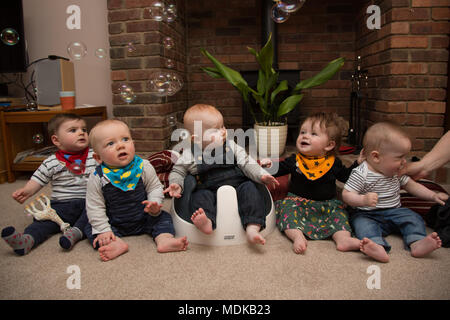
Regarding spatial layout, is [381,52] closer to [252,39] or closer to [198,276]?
[252,39]

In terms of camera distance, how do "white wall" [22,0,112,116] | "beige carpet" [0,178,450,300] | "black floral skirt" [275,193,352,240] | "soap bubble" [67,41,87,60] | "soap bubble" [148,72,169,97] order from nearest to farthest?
"beige carpet" [0,178,450,300] < "black floral skirt" [275,193,352,240] < "soap bubble" [148,72,169,97] < "soap bubble" [67,41,87,60] < "white wall" [22,0,112,116]

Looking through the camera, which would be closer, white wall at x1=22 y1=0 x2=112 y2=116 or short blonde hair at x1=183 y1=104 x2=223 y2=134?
short blonde hair at x1=183 y1=104 x2=223 y2=134

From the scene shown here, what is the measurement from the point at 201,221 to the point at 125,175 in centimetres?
36

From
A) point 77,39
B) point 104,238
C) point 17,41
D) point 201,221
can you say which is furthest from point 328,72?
point 17,41

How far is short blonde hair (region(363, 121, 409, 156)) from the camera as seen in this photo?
1234 millimetres

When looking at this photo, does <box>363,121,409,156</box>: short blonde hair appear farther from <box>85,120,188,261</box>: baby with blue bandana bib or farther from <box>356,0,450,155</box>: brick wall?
<box>356,0,450,155</box>: brick wall

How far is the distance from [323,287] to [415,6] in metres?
1.99

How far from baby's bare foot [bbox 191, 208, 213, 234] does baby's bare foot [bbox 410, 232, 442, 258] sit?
2.35ft

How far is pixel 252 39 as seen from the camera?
9.95 feet

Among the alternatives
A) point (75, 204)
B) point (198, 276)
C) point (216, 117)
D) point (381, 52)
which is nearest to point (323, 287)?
point (198, 276)

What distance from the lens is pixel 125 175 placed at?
1279mm

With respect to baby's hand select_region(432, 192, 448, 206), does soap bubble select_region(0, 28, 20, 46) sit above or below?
above

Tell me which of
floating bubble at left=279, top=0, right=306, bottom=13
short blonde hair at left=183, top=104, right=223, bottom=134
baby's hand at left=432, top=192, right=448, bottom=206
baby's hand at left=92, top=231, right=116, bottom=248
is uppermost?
floating bubble at left=279, top=0, right=306, bottom=13

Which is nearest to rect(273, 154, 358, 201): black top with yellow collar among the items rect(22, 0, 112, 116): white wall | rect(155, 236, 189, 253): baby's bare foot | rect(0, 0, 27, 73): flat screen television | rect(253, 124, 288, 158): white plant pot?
rect(155, 236, 189, 253): baby's bare foot
